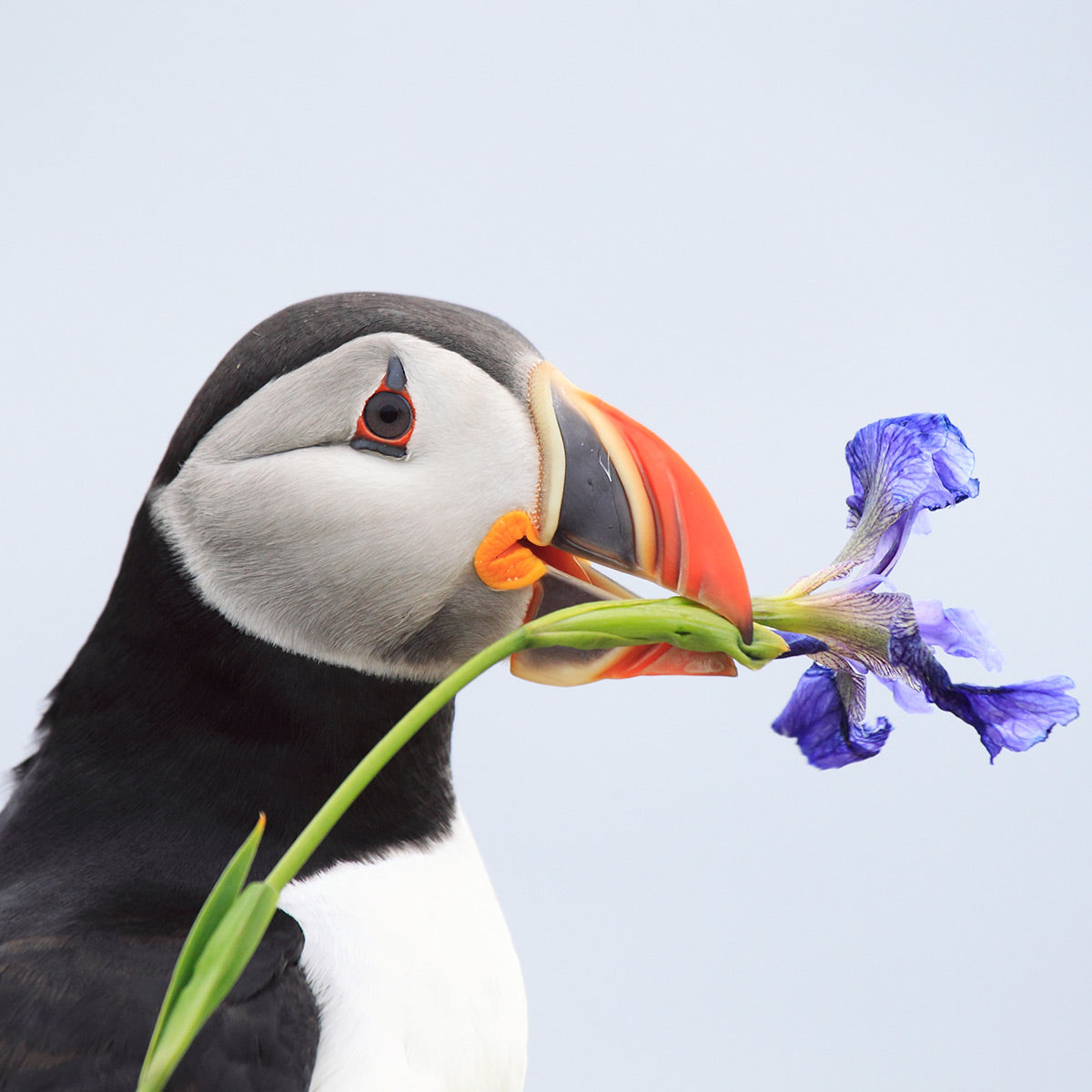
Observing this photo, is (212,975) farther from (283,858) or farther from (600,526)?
(600,526)

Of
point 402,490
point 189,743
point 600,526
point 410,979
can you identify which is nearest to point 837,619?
point 600,526

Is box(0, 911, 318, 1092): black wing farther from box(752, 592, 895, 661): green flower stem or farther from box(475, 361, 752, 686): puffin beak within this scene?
box(752, 592, 895, 661): green flower stem

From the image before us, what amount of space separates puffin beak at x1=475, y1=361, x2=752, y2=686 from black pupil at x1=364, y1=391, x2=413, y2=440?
11cm

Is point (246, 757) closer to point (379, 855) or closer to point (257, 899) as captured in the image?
point (379, 855)

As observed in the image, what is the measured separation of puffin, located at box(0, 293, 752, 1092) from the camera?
102 centimetres

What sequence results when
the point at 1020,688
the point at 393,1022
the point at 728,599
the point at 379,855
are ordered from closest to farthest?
the point at 1020,688 < the point at 728,599 < the point at 393,1022 < the point at 379,855

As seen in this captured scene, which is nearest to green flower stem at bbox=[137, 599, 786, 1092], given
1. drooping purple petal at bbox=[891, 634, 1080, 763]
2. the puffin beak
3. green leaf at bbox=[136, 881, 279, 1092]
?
green leaf at bbox=[136, 881, 279, 1092]

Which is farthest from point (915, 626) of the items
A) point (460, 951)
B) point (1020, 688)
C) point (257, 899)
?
point (460, 951)

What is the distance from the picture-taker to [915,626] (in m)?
0.78

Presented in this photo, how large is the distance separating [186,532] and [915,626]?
626 mm

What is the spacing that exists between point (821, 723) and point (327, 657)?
43 centimetres

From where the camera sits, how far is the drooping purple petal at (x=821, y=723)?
91 cm

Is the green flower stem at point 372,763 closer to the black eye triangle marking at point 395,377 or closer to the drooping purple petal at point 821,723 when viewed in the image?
the drooping purple petal at point 821,723

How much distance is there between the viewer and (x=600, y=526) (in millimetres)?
1037
